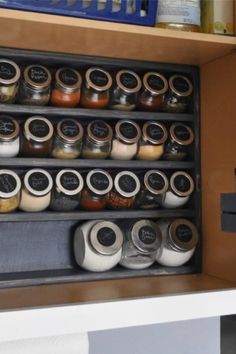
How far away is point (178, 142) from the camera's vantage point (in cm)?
130

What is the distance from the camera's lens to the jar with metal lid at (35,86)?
117cm

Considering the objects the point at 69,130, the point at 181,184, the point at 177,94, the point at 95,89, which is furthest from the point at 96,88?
the point at 181,184

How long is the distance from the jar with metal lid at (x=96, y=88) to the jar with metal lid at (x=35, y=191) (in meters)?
0.21

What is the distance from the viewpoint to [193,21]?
3.77 ft

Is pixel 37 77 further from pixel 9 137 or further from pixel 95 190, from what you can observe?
pixel 95 190

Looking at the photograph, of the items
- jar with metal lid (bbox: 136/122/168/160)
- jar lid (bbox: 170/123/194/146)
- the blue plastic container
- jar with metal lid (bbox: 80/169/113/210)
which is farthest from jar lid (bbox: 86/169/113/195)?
the blue plastic container

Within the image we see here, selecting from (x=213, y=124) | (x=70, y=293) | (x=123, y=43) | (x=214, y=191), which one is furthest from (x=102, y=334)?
(x=123, y=43)

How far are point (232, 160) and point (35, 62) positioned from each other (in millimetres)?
532

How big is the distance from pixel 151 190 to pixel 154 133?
0.47 feet

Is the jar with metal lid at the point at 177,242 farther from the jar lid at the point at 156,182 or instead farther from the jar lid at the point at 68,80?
the jar lid at the point at 68,80

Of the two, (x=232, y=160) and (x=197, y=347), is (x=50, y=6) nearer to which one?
(x=232, y=160)

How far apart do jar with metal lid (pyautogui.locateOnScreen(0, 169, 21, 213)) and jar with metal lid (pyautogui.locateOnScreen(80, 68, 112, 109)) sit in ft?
0.83

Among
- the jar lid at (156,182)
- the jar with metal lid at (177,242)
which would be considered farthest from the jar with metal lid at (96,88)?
the jar with metal lid at (177,242)

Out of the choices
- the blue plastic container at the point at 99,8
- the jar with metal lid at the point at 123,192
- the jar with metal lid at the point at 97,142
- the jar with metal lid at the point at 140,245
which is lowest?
the jar with metal lid at the point at 140,245
